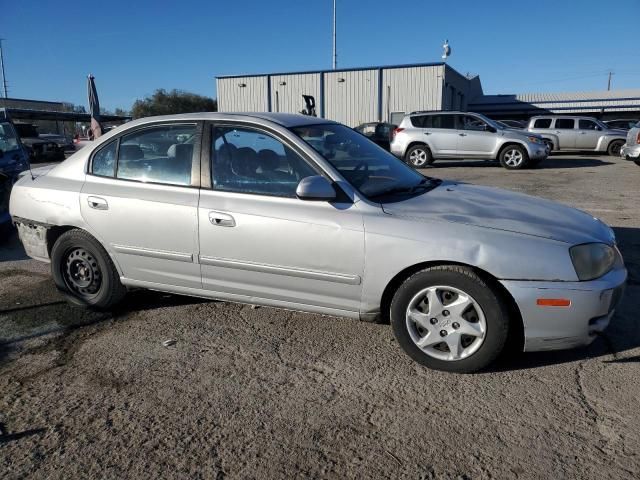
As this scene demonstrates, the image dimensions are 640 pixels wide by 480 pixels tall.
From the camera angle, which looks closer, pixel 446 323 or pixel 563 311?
pixel 563 311

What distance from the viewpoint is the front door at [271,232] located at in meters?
3.12

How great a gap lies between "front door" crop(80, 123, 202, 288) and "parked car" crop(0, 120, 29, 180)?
4.82 meters

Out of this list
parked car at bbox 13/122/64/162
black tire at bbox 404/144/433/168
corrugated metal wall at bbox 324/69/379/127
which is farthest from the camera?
corrugated metal wall at bbox 324/69/379/127

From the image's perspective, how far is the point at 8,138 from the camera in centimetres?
833

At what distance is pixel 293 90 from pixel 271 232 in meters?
30.1

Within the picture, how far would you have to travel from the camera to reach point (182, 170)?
3646mm

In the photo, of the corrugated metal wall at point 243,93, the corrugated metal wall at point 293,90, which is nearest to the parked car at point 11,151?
the corrugated metal wall at point 293,90

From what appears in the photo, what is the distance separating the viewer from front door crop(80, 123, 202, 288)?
11.7 feet

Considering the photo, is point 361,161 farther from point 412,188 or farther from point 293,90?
point 293,90

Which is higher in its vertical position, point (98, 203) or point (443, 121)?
point (443, 121)

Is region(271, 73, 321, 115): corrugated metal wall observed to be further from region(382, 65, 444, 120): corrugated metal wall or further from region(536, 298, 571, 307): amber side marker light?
region(536, 298, 571, 307): amber side marker light

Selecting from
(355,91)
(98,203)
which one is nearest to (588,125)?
(355,91)

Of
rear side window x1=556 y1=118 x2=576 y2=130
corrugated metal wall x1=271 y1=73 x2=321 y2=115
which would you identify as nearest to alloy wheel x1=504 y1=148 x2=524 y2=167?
rear side window x1=556 y1=118 x2=576 y2=130

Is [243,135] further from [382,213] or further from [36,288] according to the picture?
[36,288]
